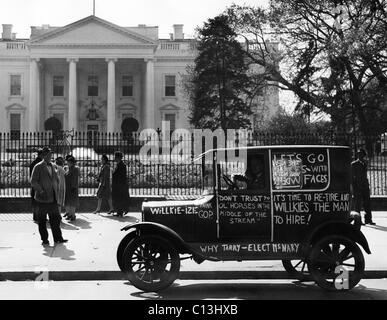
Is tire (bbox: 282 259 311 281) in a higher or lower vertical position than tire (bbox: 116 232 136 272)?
lower

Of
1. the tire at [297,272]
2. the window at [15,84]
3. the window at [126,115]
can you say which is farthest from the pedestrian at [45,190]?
the window at [15,84]

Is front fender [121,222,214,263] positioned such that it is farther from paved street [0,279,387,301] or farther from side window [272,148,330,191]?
side window [272,148,330,191]

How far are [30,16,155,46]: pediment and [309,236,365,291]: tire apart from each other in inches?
2072

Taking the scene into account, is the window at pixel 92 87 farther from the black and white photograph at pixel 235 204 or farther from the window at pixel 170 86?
the black and white photograph at pixel 235 204

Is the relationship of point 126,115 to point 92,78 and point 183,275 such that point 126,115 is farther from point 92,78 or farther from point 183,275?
point 183,275

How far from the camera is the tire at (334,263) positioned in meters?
7.22

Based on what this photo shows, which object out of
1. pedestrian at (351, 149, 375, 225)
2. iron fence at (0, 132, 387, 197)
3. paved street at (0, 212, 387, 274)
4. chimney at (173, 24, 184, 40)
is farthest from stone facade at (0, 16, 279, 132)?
paved street at (0, 212, 387, 274)

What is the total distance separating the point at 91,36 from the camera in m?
57.8

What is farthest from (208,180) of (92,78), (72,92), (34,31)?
(34,31)

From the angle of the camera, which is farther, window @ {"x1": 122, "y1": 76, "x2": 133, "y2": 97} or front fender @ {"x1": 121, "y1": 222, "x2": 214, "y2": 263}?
window @ {"x1": 122, "y1": 76, "x2": 133, "y2": 97}

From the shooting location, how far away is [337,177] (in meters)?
7.39

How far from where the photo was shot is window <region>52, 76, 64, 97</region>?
6147 cm

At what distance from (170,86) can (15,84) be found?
1773 cm

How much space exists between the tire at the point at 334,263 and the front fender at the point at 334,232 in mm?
87
